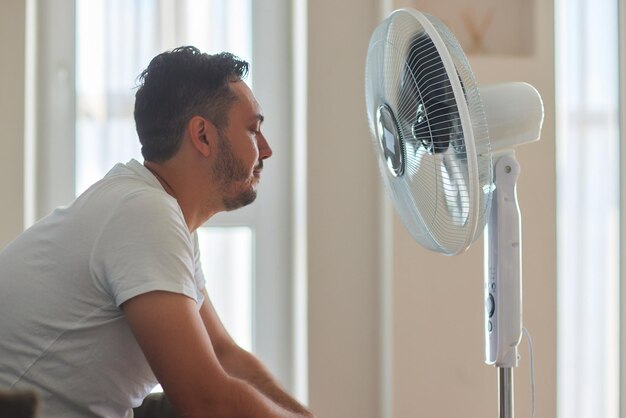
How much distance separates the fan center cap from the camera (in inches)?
66.2

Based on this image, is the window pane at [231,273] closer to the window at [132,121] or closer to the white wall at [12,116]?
the window at [132,121]

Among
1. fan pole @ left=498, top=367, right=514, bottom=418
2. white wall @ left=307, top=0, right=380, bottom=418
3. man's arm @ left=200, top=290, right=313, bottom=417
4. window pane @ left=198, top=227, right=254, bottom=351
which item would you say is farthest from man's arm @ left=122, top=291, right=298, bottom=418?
window pane @ left=198, top=227, right=254, bottom=351

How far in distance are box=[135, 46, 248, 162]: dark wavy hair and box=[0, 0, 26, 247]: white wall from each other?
1.31 metres

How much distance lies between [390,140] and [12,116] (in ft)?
5.59

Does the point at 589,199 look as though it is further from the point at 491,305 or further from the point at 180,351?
the point at 180,351

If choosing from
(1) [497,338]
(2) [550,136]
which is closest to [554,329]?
(2) [550,136]

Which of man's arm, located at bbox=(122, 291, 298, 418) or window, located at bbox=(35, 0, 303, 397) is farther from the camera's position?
window, located at bbox=(35, 0, 303, 397)

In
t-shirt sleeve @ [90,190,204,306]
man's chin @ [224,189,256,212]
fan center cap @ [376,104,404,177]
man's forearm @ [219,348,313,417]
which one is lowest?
man's forearm @ [219,348,313,417]

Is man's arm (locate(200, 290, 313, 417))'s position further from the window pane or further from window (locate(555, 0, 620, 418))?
window (locate(555, 0, 620, 418))

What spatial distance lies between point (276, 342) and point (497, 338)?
5.39 feet

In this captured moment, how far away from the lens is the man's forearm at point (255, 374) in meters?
1.92

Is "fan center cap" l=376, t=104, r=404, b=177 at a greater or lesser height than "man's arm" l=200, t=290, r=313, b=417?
greater

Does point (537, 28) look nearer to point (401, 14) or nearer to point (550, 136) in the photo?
point (550, 136)

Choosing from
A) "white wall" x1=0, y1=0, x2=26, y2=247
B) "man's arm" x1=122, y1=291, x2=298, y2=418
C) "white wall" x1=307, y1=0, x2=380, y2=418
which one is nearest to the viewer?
"man's arm" x1=122, y1=291, x2=298, y2=418
